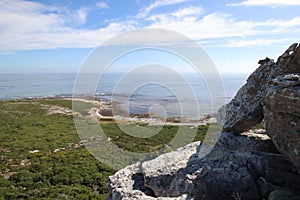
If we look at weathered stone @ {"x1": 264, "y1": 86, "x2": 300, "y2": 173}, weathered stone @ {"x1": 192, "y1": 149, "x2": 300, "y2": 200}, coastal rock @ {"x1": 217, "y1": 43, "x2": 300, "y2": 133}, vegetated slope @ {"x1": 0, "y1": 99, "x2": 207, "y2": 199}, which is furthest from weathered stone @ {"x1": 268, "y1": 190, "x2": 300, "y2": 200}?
vegetated slope @ {"x1": 0, "y1": 99, "x2": 207, "y2": 199}

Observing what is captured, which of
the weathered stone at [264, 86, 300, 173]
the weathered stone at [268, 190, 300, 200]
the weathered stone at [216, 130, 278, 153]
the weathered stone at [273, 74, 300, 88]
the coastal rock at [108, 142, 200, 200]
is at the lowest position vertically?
the coastal rock at [108, 142, 200, 200]

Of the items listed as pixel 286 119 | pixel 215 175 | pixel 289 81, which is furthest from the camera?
pixel 215 175

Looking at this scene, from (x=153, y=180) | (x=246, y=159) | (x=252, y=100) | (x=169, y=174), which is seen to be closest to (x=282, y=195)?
(x=246, y=159)

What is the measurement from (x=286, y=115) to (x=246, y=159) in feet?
5.51

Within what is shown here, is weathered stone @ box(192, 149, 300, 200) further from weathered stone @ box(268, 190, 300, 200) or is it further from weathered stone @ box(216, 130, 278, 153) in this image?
weathered stone @ box(216, 130, 278, 153)

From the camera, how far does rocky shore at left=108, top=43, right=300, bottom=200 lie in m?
6.67

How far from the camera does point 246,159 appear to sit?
7621 millimetres

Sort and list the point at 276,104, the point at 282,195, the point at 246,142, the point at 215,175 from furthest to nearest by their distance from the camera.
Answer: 1. the point at 246,142
2. the point at 215,175
3. the point at 276,104
4. the point at 282,195

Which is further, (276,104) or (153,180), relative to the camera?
(153,180)

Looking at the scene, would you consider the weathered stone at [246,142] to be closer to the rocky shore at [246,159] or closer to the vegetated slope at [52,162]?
the rocky shore at [246,159]

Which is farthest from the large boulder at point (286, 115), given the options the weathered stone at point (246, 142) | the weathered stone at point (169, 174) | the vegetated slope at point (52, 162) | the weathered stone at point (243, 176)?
the vegetated slope at point (52, 162)

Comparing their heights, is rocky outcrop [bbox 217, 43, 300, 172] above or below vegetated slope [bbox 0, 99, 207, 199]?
above

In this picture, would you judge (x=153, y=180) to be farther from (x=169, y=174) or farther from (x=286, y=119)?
(x=286, y=119)

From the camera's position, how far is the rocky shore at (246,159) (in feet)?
21.9
